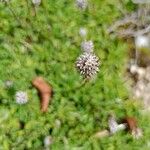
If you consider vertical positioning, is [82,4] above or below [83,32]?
above

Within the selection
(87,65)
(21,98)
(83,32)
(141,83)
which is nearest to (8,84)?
(21,98)

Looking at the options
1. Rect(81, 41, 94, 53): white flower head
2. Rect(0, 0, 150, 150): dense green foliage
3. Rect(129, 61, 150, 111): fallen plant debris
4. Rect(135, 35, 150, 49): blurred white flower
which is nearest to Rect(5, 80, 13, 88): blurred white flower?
Rect(0, 0, 150, 150): dense green foliage

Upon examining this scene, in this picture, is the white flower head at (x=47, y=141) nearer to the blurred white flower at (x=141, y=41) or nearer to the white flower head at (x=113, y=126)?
the white flower head at (x=113, y=126)

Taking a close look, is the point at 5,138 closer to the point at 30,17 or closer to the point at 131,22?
the point at 30,17

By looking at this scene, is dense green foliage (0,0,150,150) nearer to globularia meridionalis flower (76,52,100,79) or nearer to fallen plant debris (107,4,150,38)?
fallen plant debris (107,4,150,38)

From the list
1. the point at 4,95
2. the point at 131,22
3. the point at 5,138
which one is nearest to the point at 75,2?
the point at 131,22

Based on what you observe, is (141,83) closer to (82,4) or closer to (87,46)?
(87,46)
